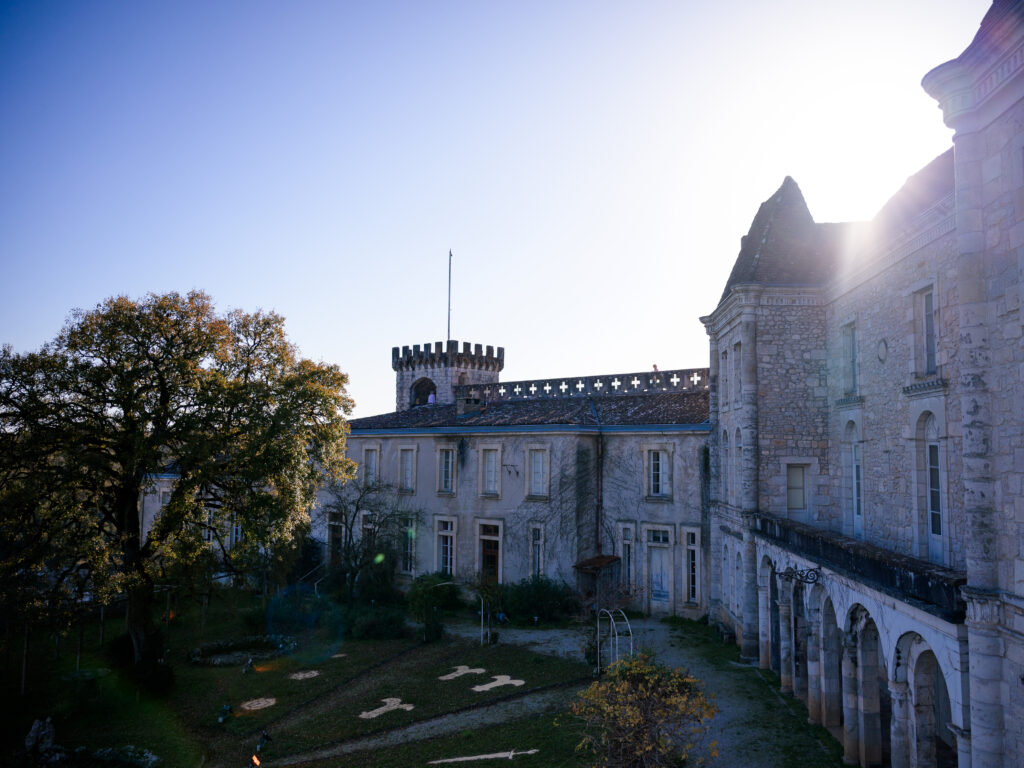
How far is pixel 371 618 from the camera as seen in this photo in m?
23.6

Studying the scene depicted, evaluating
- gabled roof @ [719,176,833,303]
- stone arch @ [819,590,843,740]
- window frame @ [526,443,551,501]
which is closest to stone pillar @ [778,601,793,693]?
stone arch @ [819,590,843,740]

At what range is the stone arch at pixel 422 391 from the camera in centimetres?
4344

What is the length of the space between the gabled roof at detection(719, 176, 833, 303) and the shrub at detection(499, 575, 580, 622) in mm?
11858

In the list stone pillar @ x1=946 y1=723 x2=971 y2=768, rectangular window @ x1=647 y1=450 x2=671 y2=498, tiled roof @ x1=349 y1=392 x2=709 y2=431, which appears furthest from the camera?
tiled roof @ x1=349 y1=392 x2=709 y2=431

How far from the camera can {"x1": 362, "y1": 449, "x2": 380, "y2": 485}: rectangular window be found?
32.1 metres

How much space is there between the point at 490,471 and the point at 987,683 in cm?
2135

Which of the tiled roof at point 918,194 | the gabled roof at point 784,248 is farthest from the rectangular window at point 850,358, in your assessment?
the tiled roof at point 918,194

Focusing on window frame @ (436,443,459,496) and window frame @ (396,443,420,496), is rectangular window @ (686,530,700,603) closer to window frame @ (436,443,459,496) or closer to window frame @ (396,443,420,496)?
window frame @ (436,443,459,496)

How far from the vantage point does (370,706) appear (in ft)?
54.9

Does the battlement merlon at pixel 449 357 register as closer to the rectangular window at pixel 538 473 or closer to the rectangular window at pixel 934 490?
the rectangular window at pixel 538 473

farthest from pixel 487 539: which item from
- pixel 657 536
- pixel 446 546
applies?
pixel 657 536

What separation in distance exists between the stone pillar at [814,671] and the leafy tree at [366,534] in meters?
17.6

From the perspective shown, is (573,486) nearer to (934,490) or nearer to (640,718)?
(934,490)

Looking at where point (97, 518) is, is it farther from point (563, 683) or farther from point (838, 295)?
point (838, 295)
